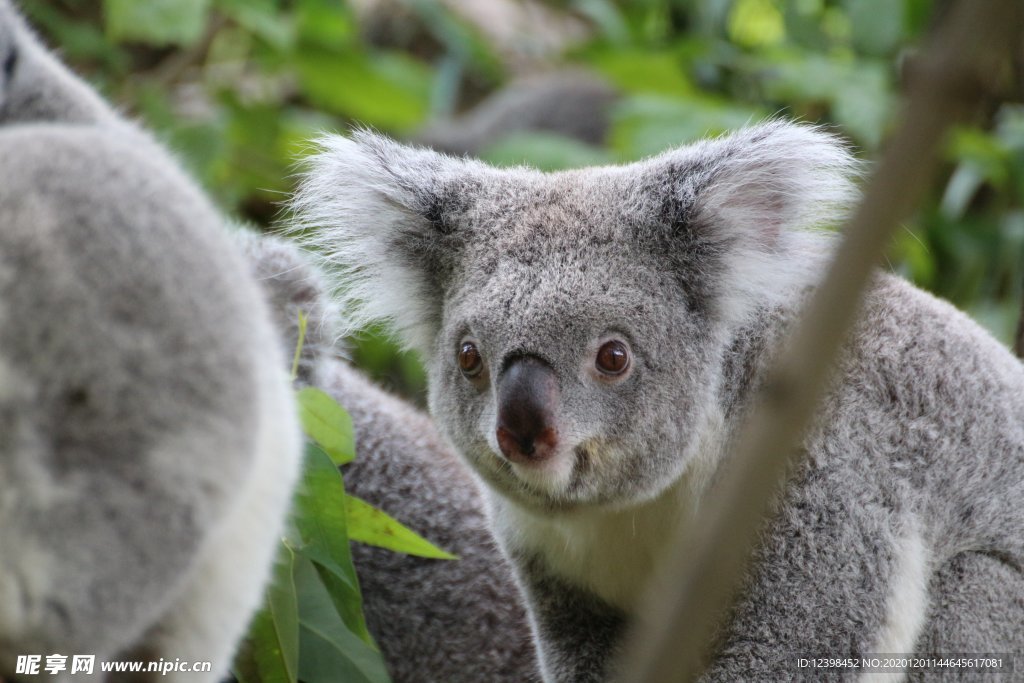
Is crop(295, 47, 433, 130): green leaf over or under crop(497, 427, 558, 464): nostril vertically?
under

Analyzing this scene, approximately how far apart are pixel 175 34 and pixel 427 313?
225 centimetres

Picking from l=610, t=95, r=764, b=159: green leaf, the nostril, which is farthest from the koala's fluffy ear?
l=610, t=95, r=764, b=159: green leaf

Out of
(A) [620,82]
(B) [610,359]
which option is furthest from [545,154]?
(B) [610,359]

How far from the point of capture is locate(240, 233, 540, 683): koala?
3590mm

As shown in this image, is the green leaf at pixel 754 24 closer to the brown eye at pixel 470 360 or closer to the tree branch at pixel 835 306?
the brown eye at pixel 470 360

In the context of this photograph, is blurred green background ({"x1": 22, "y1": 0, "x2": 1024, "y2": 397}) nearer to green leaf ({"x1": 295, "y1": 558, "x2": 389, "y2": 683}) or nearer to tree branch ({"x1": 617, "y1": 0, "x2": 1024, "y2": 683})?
green leaf ({"x1": 295, "y1": 558, "x2": 389, "y2": 683})

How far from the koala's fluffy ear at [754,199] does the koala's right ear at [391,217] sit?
51 centimetres

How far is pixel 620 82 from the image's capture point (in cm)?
783

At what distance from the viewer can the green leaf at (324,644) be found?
262 centimetres

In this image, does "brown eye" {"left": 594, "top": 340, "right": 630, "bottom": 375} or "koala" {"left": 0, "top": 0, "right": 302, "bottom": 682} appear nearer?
"koala" {"left": 0, "top": 0, "right": 302, "bottom": 682}

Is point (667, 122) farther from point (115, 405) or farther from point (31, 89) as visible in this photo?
point (115, 405)

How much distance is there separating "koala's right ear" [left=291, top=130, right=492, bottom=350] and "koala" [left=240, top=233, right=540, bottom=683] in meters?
0.28

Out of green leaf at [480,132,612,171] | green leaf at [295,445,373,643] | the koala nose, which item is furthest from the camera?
green leaf at [480,132,612,171]

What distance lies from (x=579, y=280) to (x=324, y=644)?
0.96m
